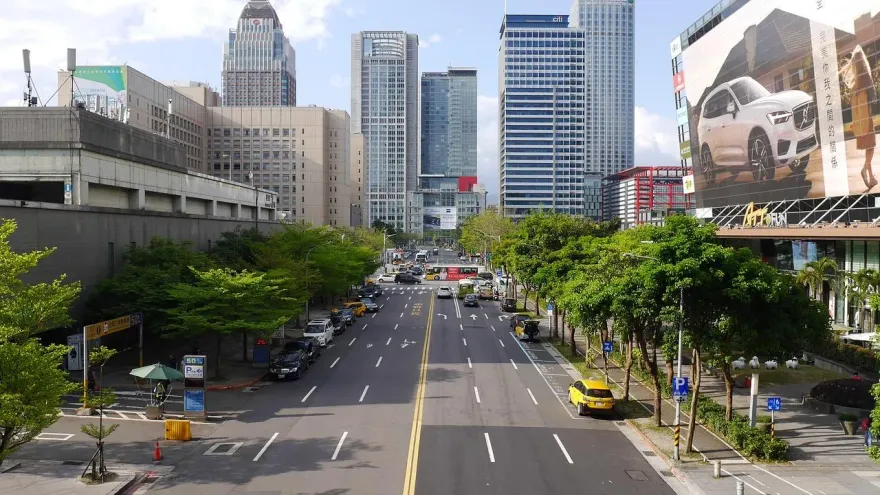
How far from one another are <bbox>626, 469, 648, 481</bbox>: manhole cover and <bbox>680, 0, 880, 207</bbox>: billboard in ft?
116

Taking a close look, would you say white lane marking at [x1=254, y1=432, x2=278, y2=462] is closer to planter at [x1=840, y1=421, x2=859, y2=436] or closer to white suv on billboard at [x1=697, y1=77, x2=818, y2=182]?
planter at [x1=840, y1=421, x2=859, y2=436]

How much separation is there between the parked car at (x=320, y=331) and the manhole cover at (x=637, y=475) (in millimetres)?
28072

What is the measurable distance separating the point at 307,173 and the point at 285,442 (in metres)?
133

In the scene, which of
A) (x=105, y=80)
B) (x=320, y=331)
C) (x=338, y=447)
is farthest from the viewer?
(x=105, y=80)

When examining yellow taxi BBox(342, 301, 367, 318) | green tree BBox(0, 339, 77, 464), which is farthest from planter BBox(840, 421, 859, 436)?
yellow taxi BBox(342, 301, 367, 318)

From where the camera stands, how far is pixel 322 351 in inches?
1779

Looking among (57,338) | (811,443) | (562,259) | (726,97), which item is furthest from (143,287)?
(726,97)

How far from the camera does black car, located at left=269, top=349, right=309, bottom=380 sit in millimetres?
34969

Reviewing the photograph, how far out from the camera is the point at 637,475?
2092 centimetres

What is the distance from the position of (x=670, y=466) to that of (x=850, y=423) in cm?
906

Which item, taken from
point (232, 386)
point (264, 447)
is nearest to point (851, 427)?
point (264, 447)

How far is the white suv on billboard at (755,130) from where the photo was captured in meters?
53.4

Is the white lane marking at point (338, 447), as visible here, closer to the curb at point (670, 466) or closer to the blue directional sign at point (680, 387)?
the curb at point (670, 466)

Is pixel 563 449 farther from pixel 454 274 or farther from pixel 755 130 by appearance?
pixel 454 274
